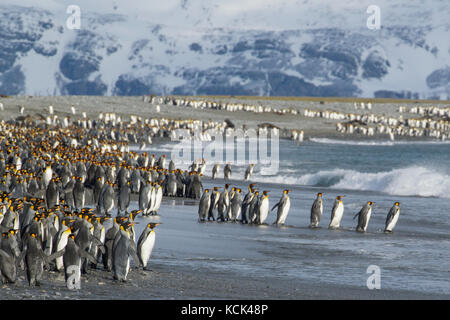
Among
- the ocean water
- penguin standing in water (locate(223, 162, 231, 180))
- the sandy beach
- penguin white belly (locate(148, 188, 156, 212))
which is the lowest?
the ocean water

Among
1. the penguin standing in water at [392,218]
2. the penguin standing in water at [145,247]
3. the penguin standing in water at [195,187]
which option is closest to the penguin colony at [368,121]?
the penguin standing in water at [195,187]

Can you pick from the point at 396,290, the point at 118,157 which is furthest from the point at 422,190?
the point at 396,290

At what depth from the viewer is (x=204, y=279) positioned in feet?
32.9

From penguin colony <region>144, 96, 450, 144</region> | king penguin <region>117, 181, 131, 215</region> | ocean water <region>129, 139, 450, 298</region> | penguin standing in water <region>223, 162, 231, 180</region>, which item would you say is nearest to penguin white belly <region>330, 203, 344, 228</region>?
ocean water <region>129, 139, 450, 298</region>

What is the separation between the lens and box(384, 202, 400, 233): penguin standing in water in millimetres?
15125

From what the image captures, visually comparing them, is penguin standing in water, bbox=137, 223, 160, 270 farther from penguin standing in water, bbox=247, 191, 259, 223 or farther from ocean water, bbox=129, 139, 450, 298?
penguin standing in water, bbox=247, 191, 259, 223

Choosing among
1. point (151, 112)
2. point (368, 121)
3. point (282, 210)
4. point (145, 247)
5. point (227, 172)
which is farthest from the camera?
point (368, 121)

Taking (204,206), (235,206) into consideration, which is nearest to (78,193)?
(204,206)

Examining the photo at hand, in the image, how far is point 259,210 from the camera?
52.3 ft

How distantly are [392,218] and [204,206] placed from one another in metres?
3.92

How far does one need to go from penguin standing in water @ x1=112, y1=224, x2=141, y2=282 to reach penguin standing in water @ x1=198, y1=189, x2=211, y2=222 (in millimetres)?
6255

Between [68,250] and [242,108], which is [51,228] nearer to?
[68,250]

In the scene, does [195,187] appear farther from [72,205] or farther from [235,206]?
[72,205]

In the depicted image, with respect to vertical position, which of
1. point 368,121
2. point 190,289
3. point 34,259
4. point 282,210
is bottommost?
point 190,289
